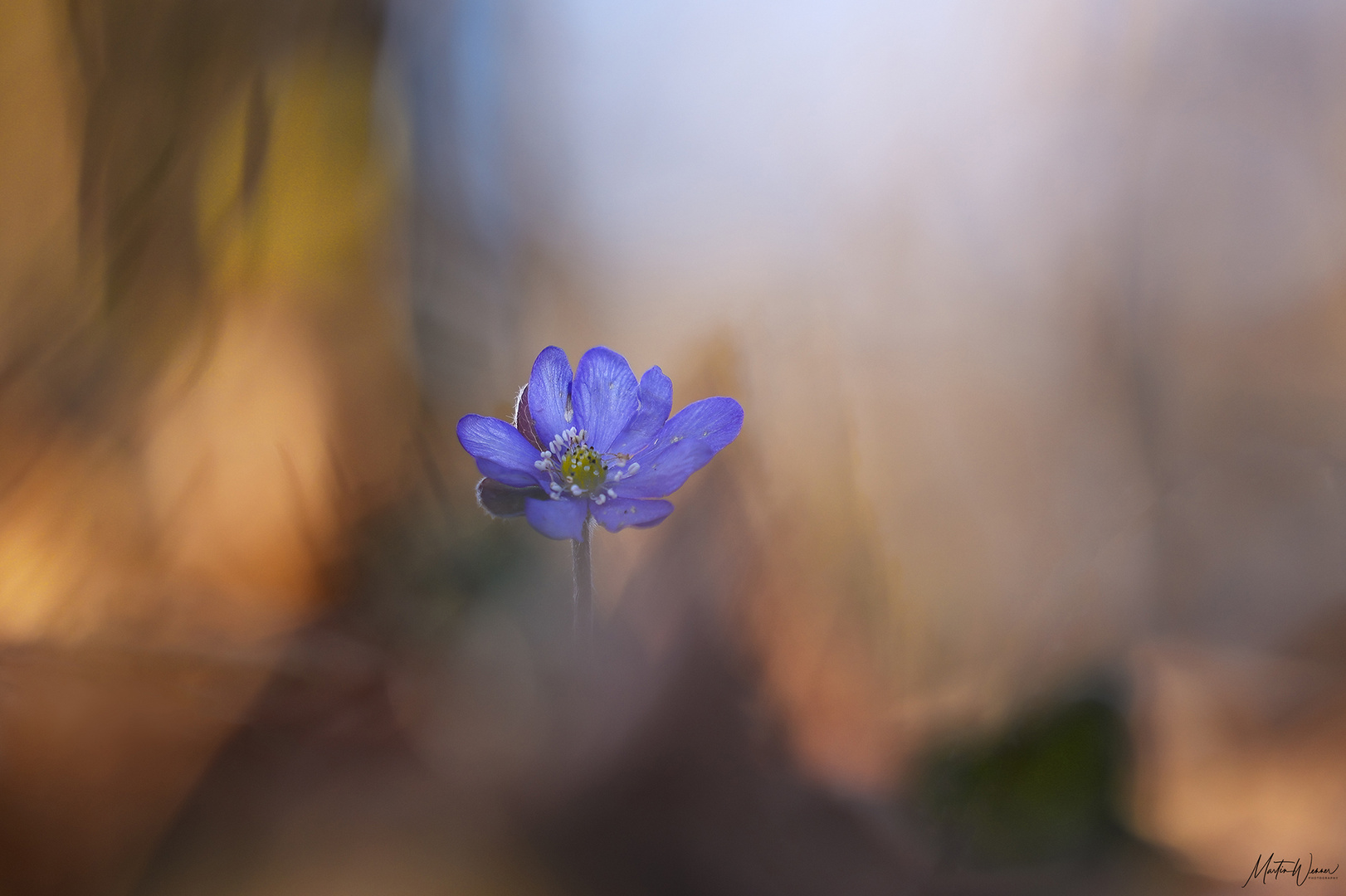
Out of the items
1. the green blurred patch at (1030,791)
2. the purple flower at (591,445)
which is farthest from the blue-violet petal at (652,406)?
the green blurred patch at (1030,791)

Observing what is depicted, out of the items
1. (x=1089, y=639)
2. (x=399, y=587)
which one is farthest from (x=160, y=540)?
(x=1089, y=639)

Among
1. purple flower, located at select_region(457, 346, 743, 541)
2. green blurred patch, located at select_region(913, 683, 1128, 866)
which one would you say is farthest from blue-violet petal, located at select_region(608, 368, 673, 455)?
green blurred patch, located at select_region(913, 683, 1128, 866)

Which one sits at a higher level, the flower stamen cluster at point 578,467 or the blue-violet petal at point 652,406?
the blue-violet petal at point 652,406

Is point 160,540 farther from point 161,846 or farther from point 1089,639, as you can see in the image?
point 1089,639

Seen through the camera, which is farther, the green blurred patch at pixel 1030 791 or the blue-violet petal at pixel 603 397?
the blue-violet petal at pixel 603 397
